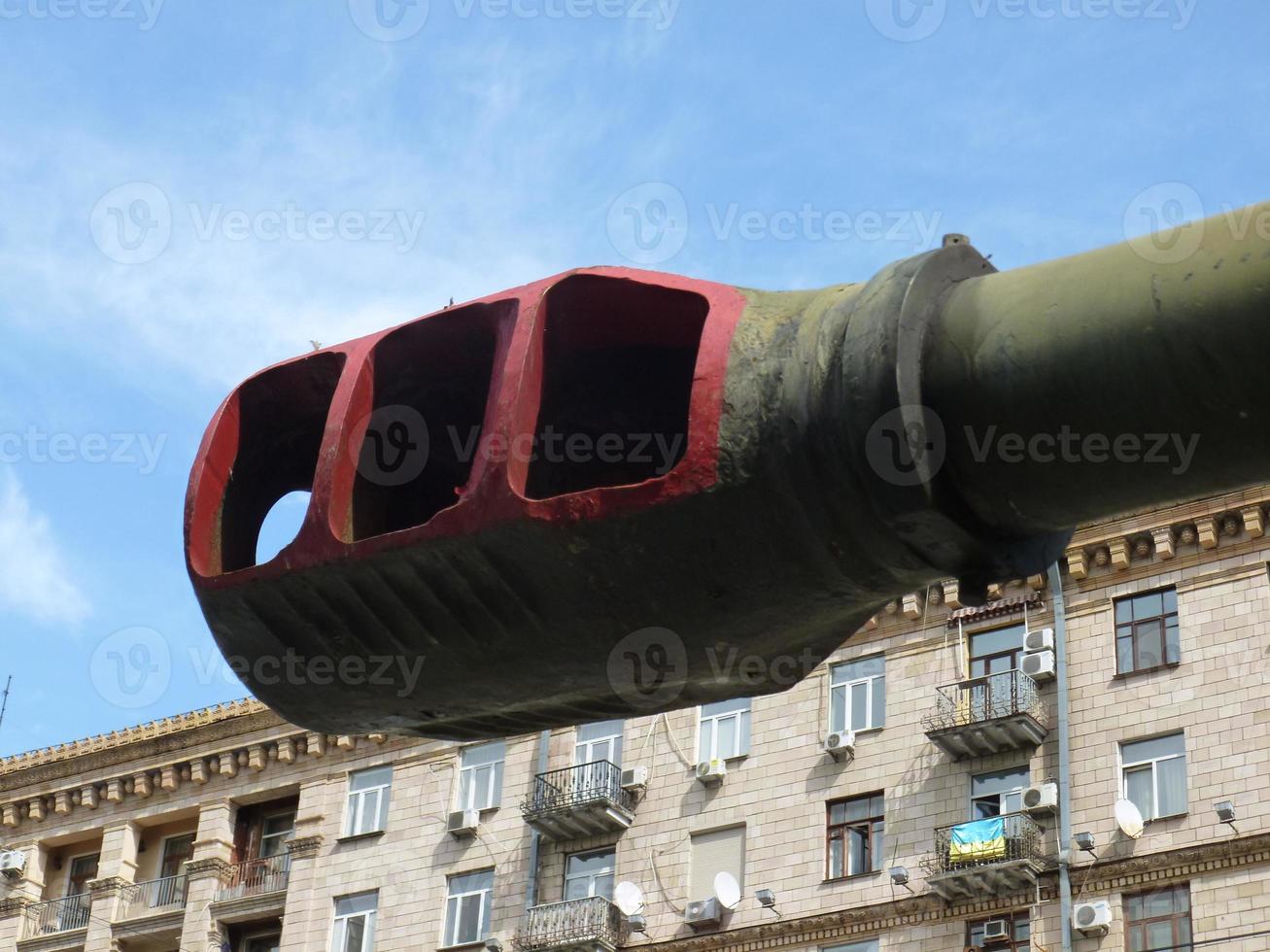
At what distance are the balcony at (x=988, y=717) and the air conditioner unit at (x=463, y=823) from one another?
9.15m

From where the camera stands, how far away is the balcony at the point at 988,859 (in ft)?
110

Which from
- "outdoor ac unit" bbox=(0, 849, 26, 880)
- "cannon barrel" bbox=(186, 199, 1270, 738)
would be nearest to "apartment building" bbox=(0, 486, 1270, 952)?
"outdoor ac unit" bbox=(0, 849, 26, 880)

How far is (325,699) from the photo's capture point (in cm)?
429

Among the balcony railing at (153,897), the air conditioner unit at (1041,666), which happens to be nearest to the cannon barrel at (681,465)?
the air conditioner unit at (1041,666)

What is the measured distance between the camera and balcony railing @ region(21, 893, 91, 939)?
4572 cm

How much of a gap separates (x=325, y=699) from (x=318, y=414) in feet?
1.94

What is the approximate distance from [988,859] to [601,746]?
8.59m

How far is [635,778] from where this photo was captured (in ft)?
126

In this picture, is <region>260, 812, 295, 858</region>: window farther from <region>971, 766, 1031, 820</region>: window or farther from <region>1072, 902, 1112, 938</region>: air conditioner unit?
<region>1072, 902, 1112, 938</region>: air conditioner unit

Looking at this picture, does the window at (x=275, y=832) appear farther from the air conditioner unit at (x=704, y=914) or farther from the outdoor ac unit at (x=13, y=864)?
the air conditioner unit at (x=704, y=914)

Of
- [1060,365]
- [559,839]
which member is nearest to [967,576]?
[1060,365]

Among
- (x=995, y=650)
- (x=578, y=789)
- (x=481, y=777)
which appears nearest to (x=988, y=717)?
(x=995, y=650)

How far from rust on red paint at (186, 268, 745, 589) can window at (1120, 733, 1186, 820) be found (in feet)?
100

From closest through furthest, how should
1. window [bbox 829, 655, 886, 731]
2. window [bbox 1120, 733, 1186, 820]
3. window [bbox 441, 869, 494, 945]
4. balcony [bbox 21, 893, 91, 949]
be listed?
window [bbox 1120, 733, 1186, 820] < window [bbox 829, 655, 886, 731] < window [bbox 441, 869, 494, 945] < balcony [bbox 21, 893, 91, 949]
